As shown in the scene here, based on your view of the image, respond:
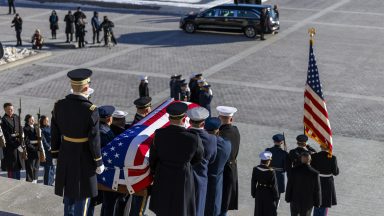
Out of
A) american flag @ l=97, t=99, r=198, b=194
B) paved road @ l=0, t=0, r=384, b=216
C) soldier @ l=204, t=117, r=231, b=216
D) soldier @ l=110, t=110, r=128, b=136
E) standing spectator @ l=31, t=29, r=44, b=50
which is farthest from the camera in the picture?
standing spectator @ l=31, t=29, r=44, b=50

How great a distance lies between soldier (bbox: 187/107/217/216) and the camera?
7.11 m

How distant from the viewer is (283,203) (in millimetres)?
11984

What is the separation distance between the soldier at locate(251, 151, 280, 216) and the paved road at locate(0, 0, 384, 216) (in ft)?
3.02

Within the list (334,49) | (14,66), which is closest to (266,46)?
(334,49)

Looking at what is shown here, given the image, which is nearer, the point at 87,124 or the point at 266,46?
the point at 87,124

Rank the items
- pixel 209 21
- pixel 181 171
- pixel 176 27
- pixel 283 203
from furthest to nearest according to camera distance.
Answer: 1. pixel 176 27
2. pixel 209 21
3. pixel 283 203
4. pixel 181 171

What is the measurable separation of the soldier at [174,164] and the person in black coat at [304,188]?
2.71 metres

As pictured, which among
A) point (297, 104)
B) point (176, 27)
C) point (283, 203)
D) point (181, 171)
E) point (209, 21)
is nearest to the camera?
point (181, 171)

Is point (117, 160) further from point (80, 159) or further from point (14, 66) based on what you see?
point (14, 66)

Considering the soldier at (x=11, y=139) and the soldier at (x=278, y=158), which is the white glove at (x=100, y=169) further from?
the soldier at (x=11, y=139)

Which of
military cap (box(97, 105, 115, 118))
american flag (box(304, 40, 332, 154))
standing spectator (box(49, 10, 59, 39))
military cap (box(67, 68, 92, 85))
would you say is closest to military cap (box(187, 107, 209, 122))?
military cap (box(67, 68, 92, 85))

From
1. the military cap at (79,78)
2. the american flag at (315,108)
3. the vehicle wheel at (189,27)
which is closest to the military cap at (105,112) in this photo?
the military cap at (79,78)

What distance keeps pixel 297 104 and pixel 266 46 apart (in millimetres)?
8285

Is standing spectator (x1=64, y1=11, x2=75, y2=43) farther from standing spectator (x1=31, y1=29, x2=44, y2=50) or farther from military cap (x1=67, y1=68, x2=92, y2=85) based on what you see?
military cap (x1=67, y1=68, x2=92, y2=85)
